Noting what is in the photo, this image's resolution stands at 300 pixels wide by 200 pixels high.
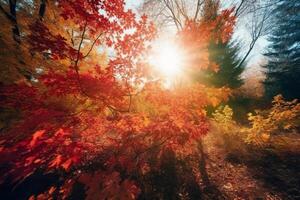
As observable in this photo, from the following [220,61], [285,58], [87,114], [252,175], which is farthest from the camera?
[285,58]

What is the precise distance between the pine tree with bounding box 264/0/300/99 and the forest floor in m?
13.9

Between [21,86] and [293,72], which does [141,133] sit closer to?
[21,86]

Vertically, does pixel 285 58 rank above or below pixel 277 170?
→ above

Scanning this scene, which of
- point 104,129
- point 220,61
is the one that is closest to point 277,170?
point 104,129

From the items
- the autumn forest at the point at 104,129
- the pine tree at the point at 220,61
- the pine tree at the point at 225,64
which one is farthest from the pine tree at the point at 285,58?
the autumn forest at the point at 104,129

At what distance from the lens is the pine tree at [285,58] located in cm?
1570

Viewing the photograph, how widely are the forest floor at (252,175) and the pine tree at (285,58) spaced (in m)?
13.9

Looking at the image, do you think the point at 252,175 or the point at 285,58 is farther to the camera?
the point at 285,58

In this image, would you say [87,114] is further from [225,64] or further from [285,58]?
[285,58]

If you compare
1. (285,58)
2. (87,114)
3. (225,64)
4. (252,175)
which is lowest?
(252,175)

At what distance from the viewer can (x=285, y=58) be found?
17.1 meters

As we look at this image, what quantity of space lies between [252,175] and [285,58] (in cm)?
1778

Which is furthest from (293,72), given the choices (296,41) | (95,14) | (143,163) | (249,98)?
(95,14)

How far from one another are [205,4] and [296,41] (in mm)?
10400
